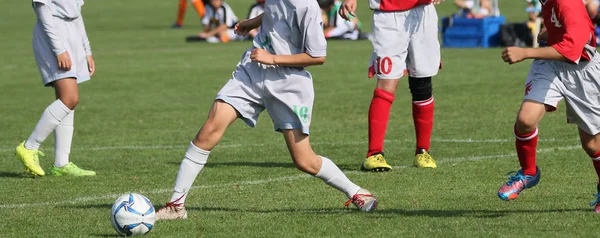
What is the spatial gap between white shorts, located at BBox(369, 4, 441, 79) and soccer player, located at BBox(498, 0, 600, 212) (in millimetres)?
2498

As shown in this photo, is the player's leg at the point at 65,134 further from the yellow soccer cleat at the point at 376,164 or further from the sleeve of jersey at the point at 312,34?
the sleeve of jersey at the point at 312,34

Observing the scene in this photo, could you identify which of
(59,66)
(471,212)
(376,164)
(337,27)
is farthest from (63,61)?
(337,27)

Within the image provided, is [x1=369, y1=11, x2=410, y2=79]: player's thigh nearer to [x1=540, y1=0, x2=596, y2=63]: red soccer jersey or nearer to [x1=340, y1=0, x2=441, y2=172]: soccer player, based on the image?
[x1=340, y1=0, x2=441, y2=172]: soccer player

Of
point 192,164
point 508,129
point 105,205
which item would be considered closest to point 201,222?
point 192,164

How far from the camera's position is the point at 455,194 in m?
7.80

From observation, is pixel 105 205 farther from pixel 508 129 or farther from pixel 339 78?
pixel 339 78

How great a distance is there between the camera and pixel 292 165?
→ 9.64 metres

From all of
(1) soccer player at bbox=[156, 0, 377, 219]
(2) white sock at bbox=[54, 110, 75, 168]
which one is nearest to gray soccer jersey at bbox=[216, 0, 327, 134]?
(1) soccer player at bbox=[156, 0, 377, 219]

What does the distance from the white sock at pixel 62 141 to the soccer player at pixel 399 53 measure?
2.54 metres

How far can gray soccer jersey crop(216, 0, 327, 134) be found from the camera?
681 centimetres

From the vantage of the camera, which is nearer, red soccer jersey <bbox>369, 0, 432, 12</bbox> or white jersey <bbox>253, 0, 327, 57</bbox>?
white jersey <bbox>253, 0, 327, 57</bbox>

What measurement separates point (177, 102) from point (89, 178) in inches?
258

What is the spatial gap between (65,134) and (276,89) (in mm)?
3281

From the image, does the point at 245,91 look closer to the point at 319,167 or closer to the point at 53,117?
the point at 319,167
